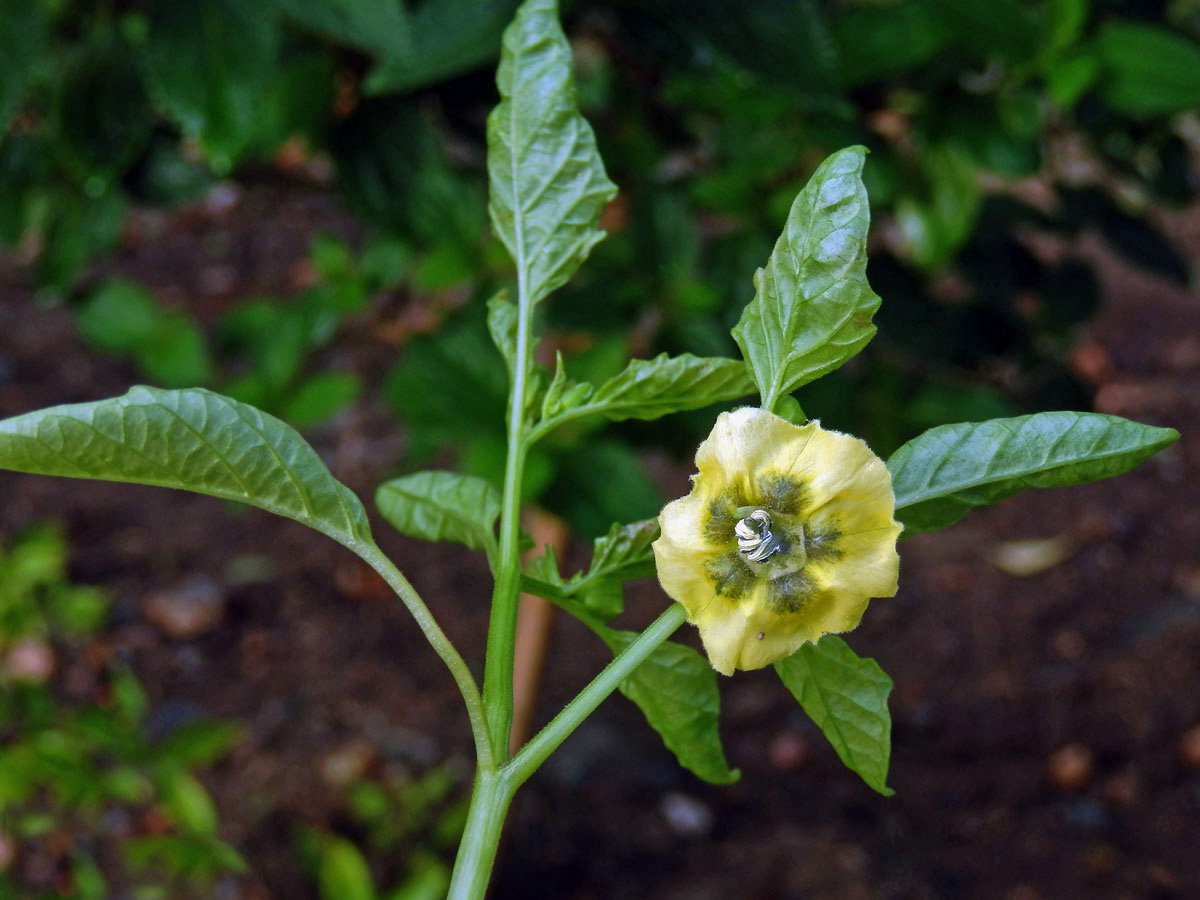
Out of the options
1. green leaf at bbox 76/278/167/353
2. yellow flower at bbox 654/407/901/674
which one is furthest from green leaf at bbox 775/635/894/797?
green leaf at bbox 76/278/167/353

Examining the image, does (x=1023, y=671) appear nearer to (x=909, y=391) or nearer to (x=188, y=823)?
(x=909, y=391)

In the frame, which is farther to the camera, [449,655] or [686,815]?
[686,815]

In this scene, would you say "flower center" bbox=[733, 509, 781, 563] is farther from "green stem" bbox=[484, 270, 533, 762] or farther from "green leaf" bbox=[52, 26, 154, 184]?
"green leaf" bbox=[52, 26, 154, 184]

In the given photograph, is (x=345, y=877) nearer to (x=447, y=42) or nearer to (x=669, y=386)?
(x=447, y=42)

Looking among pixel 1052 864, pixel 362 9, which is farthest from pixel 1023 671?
pixel 362 9

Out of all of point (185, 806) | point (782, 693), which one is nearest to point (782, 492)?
point (185, 806)

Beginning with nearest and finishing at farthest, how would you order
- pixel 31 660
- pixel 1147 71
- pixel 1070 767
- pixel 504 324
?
A: pixel 504 324 < pixel 1147 71 < pixel 1070 767 < pixel 31 660

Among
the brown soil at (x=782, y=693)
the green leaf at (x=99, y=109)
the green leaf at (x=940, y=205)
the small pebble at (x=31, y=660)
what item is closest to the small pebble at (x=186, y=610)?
the brown soil at (x=782, y=693)
